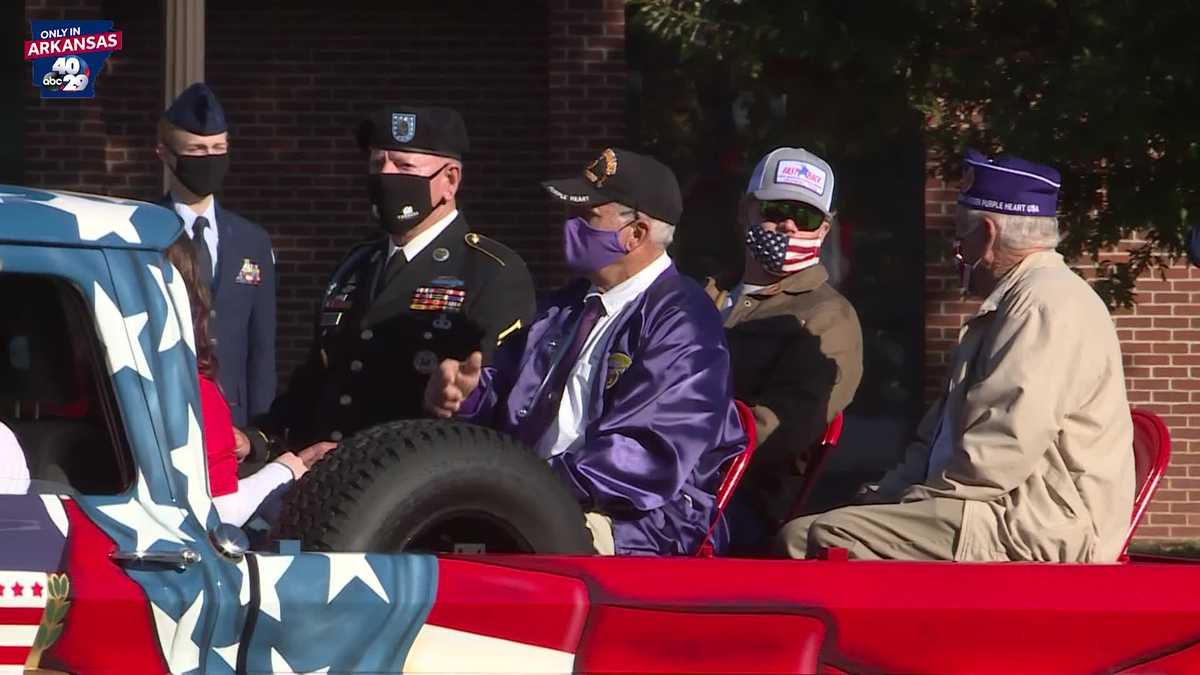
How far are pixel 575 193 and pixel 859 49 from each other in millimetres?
3808

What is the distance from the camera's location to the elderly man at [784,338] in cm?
540

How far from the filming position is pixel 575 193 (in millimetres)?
4926

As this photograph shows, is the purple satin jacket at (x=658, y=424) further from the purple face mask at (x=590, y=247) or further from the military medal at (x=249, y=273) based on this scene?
the military medal at (x=249, y=273)

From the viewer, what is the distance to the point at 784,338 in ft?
18.3

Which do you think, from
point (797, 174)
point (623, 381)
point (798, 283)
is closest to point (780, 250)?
point (798, 283)

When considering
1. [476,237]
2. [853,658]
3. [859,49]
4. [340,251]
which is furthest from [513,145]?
[853,658]

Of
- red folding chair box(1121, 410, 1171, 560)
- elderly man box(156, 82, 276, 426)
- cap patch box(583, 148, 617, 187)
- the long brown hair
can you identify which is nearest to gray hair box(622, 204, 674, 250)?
cap patch box(583, 148, 617, 187)

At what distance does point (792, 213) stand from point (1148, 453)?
1310mm

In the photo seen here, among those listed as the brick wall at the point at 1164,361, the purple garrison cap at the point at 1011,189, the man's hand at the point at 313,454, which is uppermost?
the purple garrison cap at the point at 1011,189

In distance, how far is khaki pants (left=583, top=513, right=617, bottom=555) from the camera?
4.38 metres

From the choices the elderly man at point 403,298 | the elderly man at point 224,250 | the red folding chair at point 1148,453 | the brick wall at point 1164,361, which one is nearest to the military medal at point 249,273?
the elderly man at point 224,250

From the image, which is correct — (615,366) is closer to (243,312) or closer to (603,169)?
(603,169)

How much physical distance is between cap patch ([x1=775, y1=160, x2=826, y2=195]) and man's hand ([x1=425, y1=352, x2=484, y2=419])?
4.45ft

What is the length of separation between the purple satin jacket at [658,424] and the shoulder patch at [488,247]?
2.45ft
